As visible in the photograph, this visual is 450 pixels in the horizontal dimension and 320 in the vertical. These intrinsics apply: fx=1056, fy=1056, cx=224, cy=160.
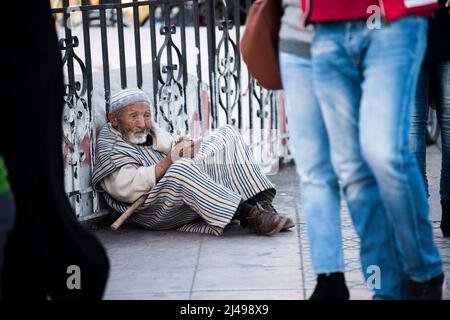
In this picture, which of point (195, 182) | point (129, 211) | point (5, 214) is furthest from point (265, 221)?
point (5, 214)

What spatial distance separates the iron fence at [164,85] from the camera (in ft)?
18.4

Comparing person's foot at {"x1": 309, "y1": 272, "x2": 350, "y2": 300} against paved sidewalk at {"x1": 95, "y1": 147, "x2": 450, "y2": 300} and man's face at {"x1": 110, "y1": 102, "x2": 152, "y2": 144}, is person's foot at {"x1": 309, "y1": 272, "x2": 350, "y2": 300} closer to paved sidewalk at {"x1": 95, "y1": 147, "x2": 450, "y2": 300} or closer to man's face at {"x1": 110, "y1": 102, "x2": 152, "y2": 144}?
paved sidewalk at {"x1": 95, "y1": 147, "x2": 450, "y2": 300}

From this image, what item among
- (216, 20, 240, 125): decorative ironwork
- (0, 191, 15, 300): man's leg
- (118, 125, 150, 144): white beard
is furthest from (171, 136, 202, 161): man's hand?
(0, 191, 15, 300): man's leg

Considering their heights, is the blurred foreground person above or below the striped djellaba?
above

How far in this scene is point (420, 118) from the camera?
4980 mm


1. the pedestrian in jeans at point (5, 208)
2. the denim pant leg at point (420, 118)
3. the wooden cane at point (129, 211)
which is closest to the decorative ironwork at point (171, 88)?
the wooden cane at point (129, 211)

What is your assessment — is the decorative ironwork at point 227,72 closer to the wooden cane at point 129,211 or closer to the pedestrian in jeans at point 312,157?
the wooden cane at point 129,211

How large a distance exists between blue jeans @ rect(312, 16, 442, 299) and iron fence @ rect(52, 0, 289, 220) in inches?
86.8

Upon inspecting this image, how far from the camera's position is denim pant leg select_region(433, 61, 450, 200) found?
486 centimetres

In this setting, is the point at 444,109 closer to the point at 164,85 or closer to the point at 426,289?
the point at 426,289

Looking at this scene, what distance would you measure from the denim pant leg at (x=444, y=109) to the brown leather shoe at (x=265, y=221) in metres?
0.86
